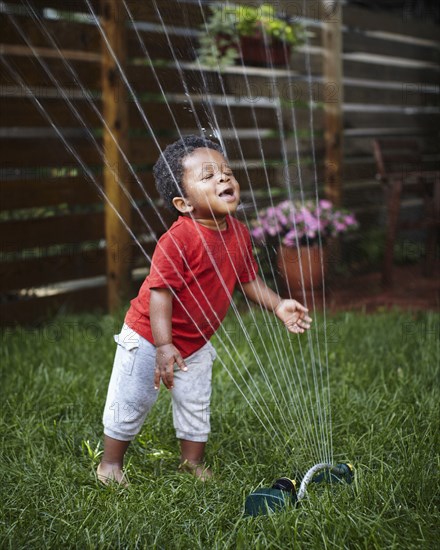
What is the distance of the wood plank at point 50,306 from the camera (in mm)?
3920

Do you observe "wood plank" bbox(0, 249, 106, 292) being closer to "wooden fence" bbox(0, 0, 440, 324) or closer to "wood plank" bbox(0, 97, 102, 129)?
"wooden fence" bbox(0, 0, 440, 324)

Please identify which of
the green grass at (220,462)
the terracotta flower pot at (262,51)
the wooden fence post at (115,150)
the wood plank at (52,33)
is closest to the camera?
the green grass at (220,462)

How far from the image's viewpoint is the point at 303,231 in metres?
4.77

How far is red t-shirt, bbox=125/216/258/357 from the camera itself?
203cm

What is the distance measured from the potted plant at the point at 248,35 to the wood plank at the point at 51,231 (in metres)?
1.04

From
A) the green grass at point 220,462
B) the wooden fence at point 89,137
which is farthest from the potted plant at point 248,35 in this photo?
the green grass at point 220,462

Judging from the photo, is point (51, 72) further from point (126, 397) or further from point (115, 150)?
point (126, 397)

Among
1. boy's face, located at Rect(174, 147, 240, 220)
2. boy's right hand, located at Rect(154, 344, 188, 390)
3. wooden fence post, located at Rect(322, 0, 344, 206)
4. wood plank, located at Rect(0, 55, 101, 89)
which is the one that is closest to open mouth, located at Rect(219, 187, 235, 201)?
boy's face, located at Rect(174, 147, 240, 220)

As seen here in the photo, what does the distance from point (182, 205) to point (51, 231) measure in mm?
2088

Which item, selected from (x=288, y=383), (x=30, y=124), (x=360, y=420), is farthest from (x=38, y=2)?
(x=360, y=420)

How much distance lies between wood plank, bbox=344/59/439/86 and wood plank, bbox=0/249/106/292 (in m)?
2.74

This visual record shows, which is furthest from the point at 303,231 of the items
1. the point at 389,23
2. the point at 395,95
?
the point at 389,23

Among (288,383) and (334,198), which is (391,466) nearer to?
(288,383)

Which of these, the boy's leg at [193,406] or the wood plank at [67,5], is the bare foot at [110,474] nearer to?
the boy's leg at [193,406]
